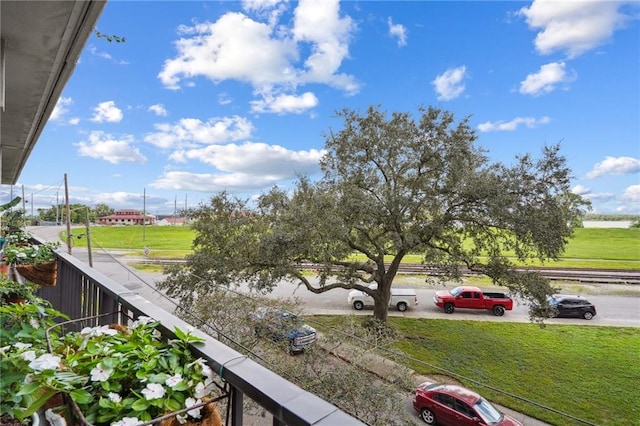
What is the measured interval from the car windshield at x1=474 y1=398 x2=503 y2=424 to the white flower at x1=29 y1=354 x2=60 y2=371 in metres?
5.53

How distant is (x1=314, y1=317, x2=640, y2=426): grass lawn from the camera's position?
18.9 feet

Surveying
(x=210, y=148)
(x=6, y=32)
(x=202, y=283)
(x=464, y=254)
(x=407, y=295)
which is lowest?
(x=407, y=295)

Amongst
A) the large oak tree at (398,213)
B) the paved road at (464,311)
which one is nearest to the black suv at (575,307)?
the paved road at (464,311)

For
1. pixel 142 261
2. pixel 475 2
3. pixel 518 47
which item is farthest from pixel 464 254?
pixel 142 261

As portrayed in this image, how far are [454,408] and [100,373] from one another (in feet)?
18.0

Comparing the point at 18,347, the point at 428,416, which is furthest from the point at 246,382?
the point at 428,416

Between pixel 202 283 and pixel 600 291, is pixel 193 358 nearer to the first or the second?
pixel 202 283

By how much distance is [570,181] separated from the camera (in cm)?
639

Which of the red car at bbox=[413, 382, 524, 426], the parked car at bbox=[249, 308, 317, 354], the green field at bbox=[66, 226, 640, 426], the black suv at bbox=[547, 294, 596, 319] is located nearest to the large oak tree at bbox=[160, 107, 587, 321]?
the green field at bbox=[66, 226, 640, 426]

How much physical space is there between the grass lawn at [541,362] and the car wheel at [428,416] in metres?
0.70

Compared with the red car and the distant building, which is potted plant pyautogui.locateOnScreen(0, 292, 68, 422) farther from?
the distant building

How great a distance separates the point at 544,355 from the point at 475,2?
7563 mm

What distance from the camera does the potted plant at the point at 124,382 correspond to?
1.92 feet

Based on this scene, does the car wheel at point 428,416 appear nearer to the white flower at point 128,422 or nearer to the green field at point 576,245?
the white flower at point 128,422
